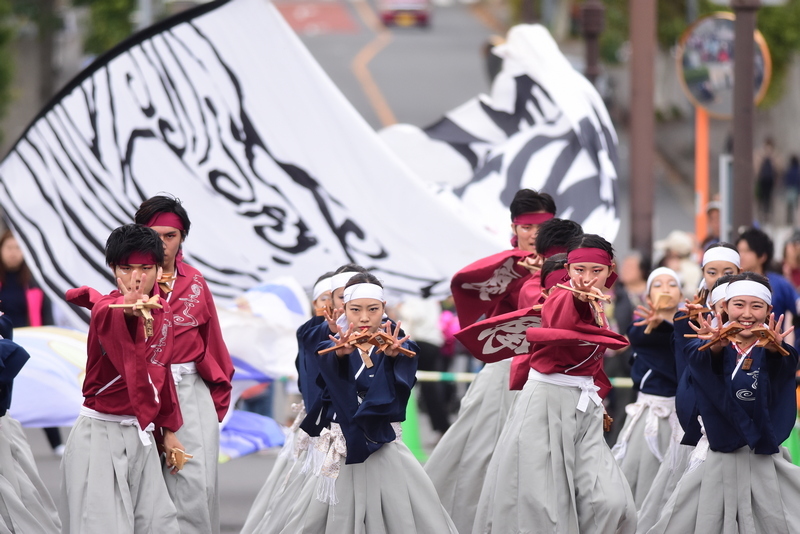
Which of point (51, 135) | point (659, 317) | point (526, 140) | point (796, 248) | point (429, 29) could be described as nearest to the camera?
point (659, 317)

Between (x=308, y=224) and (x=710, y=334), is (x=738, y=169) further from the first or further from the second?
(x=710, y=334)

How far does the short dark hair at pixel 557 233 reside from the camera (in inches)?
273

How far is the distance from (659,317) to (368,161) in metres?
2.17

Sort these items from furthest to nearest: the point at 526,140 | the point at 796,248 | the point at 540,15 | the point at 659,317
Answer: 1. the point at 540,15
2. the point at 796,248
3. the point at 526,140
4. the point at 659,317

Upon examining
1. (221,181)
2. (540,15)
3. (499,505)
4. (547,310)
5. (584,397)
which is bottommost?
(499,505)

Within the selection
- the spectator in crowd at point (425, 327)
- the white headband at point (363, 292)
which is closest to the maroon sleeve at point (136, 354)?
the white headband at point (363, 292)

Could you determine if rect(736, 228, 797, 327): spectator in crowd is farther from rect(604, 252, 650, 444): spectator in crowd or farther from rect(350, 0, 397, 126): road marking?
rect(350, 0, 397, 126): road marking

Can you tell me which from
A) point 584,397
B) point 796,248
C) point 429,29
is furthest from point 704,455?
point 429,29

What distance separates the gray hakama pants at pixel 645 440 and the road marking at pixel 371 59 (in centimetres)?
2261

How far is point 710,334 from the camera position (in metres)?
6.00

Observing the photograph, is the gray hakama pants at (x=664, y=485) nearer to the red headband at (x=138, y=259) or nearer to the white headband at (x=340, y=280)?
the white headband at (x=340, y=280)

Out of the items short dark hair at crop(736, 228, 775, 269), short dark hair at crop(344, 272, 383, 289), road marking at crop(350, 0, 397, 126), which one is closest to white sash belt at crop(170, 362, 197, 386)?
short dark hair at crop(344, 272, 383, 289)

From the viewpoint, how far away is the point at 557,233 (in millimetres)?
6934

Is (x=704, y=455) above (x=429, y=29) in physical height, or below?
below
